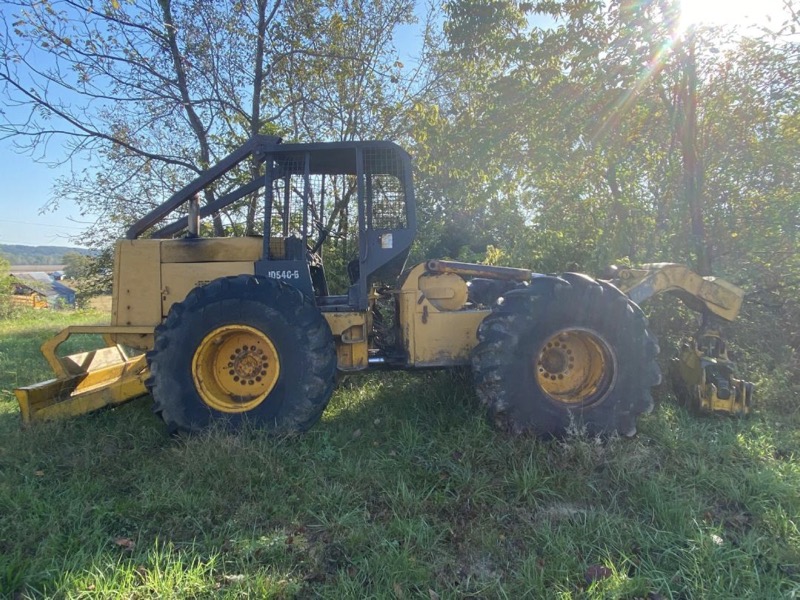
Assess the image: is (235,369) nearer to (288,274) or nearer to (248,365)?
(248,365)

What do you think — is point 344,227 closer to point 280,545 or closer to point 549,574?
point 280,545

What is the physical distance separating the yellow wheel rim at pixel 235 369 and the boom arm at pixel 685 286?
10.5ft

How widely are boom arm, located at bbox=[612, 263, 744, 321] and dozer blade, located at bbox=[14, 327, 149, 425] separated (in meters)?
4.41

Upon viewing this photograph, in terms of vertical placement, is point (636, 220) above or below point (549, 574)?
above

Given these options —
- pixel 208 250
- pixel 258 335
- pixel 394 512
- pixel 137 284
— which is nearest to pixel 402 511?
pixel 394 512

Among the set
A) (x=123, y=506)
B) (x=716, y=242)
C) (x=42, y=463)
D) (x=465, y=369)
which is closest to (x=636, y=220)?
(x=716, y=242)

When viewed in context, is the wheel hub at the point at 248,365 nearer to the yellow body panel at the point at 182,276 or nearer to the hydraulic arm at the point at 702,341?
the yellow body panel at the point at 182,276

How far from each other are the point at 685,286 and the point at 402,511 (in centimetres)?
337

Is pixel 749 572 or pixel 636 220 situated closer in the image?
pixel 749 572

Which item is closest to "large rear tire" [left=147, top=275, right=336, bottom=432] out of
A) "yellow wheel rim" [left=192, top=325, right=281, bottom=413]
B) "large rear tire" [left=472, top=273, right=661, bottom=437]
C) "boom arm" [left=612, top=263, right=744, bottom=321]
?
"yellow wheel rim" [left=192, top=325, right=281, bottom=413]

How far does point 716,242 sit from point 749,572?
4.65 m

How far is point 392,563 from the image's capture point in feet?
7.77

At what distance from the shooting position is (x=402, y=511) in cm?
284

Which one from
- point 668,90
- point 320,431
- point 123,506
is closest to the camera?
point 123,506
